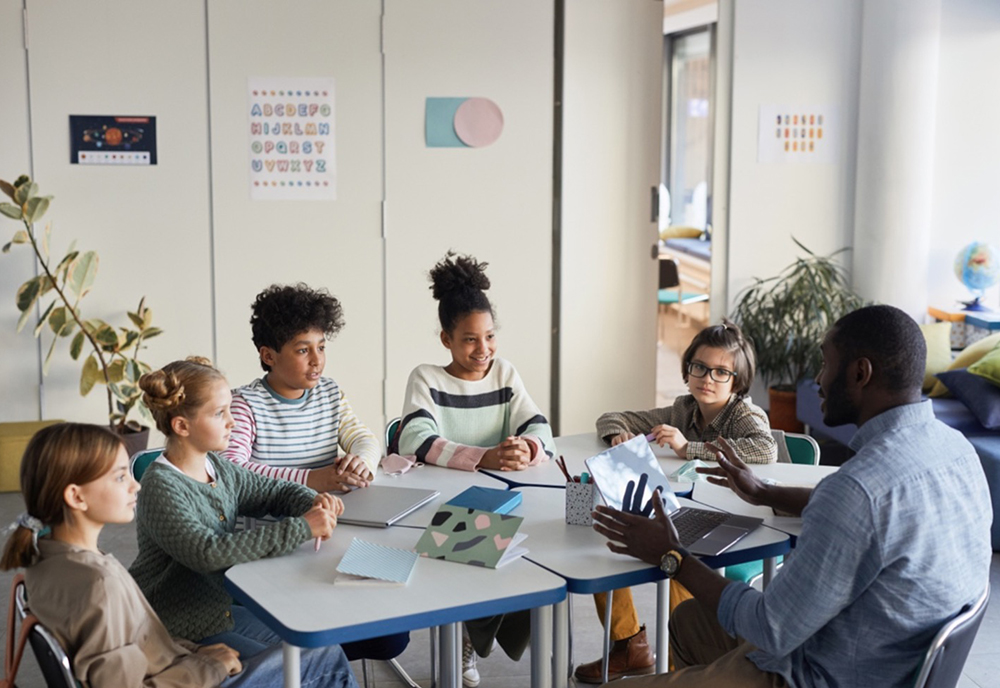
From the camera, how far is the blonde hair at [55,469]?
202cm

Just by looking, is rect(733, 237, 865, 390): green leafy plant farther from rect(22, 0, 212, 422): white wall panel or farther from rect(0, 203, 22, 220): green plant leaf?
rect(0, 203, 22, 220): green plant leaf

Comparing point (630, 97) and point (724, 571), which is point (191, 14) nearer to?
point (630, 97)

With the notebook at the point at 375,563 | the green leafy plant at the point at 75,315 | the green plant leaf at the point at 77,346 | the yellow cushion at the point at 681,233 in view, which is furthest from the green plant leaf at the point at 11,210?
the yellow cushion at the point at 681,233

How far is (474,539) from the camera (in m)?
2.29

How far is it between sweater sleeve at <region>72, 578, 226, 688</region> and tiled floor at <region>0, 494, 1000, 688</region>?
1.38m

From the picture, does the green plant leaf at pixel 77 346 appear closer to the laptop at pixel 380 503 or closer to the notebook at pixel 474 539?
the laptop at pixel 380 503

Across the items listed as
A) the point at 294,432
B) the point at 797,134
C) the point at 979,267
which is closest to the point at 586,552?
the point at 294,432

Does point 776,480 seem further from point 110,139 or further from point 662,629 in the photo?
point 110,139

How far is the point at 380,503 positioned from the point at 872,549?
3.84 feet

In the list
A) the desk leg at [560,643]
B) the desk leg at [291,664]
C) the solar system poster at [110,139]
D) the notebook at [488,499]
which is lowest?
the desk leg at [560,643]

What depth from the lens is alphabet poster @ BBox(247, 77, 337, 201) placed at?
5328mm

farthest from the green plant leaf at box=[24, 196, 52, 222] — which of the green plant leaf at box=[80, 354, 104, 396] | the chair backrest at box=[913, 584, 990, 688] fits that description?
the chair backrest at box=[913, 584, 990, 688]

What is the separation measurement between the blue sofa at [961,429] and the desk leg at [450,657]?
1.83 m

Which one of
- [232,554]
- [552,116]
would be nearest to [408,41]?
[552,116]
